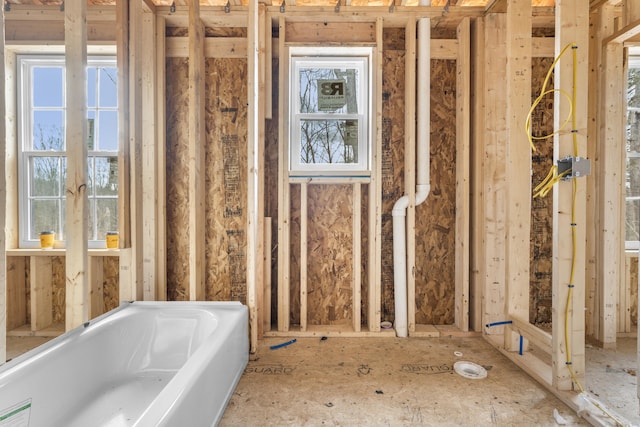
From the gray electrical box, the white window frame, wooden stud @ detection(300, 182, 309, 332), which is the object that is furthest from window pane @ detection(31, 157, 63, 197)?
the white window frame

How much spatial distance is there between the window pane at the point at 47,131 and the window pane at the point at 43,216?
447mm

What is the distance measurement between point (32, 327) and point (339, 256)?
2.43 meters

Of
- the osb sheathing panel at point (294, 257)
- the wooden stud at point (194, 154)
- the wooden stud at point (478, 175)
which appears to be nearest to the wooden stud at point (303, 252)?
the osb sheathing panel at point (294, 257)

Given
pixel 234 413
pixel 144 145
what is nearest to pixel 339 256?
pixel 234 413

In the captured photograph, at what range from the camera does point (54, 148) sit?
2678 millimetres

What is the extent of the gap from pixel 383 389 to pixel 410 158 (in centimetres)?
160

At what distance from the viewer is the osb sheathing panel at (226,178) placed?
8.61 ft

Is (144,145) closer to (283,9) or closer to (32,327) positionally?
(283,9)

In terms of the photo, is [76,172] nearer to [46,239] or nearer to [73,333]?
[73,333]

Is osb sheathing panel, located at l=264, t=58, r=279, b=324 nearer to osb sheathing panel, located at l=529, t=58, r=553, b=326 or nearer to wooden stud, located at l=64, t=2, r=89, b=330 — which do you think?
wooden stud, located at l=64, t=2, r=89, b=330

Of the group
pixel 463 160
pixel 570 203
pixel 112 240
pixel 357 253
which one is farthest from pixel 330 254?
pixel 112 240

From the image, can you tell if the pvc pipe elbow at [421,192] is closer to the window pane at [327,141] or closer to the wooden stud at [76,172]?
the window pane at [327,141]

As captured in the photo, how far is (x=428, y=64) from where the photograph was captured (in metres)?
2.45

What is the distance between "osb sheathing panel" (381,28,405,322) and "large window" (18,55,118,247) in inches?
87.6
